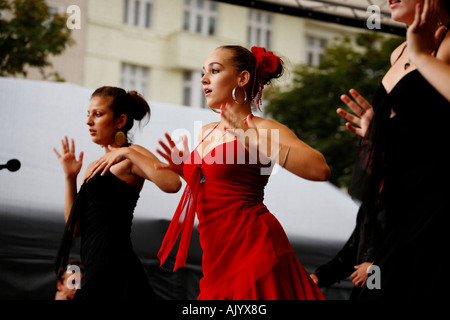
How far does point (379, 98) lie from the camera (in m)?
1.93

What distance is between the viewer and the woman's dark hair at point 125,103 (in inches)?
112

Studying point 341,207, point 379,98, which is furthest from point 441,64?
point 341,207

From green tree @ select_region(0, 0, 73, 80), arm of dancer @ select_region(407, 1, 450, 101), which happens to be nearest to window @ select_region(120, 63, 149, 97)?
green tree @ select_region(0, 0, 73, 80)

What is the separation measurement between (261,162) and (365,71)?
8412 mm

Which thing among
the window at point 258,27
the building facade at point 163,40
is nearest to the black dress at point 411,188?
the building facade at point 163,40

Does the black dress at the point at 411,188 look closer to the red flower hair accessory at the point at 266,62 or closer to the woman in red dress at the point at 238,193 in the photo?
the woman in red dress at the point at 238,193

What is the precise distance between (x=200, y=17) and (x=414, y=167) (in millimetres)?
11347

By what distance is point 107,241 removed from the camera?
2645 millimetres

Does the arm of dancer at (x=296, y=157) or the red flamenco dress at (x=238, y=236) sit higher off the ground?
the arm of dancer at (x=296, y=157)

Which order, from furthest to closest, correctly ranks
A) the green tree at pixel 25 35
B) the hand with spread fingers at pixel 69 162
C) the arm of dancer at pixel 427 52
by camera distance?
the green tree at pixel 25 35 < the hand with spread fingers at pixel 69 162 < the arm of dancer at pixel 427 52

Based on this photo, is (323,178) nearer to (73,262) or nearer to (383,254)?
(383,254)

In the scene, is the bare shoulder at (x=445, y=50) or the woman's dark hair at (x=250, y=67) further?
Answer: the woman's dark hair at (x=250, y=67)

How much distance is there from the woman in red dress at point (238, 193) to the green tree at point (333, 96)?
7070 millimetres

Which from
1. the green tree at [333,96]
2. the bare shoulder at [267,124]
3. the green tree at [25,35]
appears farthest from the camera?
the green tree at [333,96]
